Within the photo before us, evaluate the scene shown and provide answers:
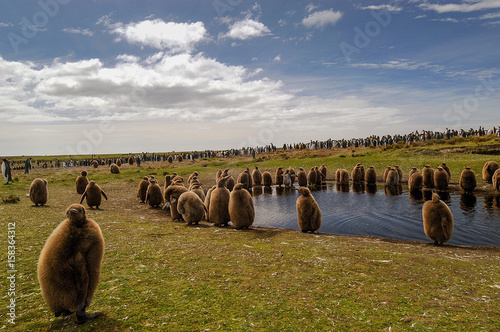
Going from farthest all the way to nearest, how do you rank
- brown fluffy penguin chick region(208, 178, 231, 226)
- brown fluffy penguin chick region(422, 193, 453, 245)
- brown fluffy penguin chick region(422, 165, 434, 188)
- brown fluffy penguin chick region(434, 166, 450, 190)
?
brown fluffy penguin chick region(422, 165, 434, 188)
brown fluffy penguin chick region(434, 166, 450, 190)
brown fluffy penguin chick region(208, 178, 231, 226)
brown fluffy penguin chick region(422, 193, 453, 245)

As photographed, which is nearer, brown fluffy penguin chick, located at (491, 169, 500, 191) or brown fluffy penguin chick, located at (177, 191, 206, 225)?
brown fluffy penguin chick, located at (177, 191, 206, 225)

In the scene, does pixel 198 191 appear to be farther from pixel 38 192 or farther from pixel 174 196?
pixel 38 192

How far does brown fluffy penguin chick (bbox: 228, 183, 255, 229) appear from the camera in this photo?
13.5 m

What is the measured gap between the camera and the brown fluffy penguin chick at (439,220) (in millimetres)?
11023

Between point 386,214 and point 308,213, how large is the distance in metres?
7.89

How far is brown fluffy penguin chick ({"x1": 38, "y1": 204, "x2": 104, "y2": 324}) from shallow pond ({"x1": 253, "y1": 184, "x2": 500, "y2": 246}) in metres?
12.6

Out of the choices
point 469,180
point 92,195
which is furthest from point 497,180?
point 92,195

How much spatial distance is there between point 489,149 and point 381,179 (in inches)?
752

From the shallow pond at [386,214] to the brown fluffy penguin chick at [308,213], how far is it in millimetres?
2304

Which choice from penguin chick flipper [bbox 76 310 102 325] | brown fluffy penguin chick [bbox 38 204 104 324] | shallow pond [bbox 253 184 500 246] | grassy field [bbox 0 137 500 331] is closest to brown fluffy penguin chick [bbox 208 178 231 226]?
grassy field [bbox 0 137 500 331]

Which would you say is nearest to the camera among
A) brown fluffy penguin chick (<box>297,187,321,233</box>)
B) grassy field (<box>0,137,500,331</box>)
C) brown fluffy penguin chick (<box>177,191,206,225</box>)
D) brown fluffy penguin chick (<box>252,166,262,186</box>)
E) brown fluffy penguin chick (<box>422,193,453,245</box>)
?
grassy field (<box>0,137,500,331</box>)

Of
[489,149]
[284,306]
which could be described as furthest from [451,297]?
[489,149]

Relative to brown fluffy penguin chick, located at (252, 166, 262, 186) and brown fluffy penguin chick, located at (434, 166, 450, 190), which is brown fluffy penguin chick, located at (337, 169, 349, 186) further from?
brown fluffy penguin chick, located at (252, 166, 262, 186)

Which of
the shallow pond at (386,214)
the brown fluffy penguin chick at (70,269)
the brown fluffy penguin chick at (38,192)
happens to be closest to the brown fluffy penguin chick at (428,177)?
the shallow pond at (386,214)
